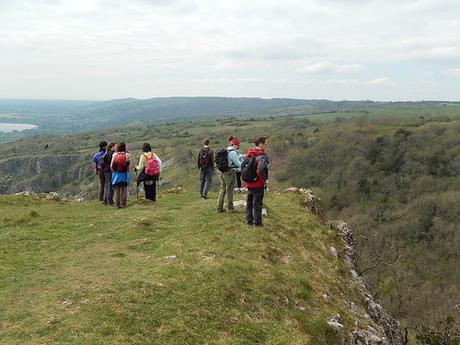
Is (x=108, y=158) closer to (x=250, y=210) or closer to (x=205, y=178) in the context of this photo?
(x=205, y=178)

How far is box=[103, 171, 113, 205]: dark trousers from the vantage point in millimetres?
18500

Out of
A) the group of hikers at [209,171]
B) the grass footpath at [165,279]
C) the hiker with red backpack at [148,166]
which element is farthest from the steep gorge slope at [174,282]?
the hiker with red backpack at [148,166]

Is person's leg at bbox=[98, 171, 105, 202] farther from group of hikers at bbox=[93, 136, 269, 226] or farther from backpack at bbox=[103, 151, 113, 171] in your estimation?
backpack at bbox=[103, 151, 113, 171]

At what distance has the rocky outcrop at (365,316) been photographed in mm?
10797

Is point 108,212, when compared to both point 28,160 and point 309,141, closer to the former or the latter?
point 309,141

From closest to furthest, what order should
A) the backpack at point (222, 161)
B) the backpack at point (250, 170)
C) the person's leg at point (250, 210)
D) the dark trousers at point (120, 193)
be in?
the backpack at point (250, 170) → the person's leg at point (250, 210) → the backpack at point (222, 161) → the dark trousers at point (120, 193)

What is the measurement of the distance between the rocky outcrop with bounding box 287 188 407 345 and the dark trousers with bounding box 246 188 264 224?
11.0 feet

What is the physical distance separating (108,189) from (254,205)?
738cm

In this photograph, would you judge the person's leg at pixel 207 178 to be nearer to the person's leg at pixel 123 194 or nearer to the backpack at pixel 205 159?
the backpack at pixel 205 159

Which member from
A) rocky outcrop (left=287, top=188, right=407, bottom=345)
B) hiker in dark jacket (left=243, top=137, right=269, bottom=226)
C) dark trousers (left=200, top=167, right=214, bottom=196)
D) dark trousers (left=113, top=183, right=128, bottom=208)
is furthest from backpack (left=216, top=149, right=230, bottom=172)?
rocky outcrop (left=287, top=188, right=407, bottom=345)

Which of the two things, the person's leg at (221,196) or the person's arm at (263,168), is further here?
the person's leg at (221,196)

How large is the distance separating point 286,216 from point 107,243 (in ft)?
24.6

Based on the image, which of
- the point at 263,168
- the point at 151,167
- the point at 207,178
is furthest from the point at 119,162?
the point at 263,168

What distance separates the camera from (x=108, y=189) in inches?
740
